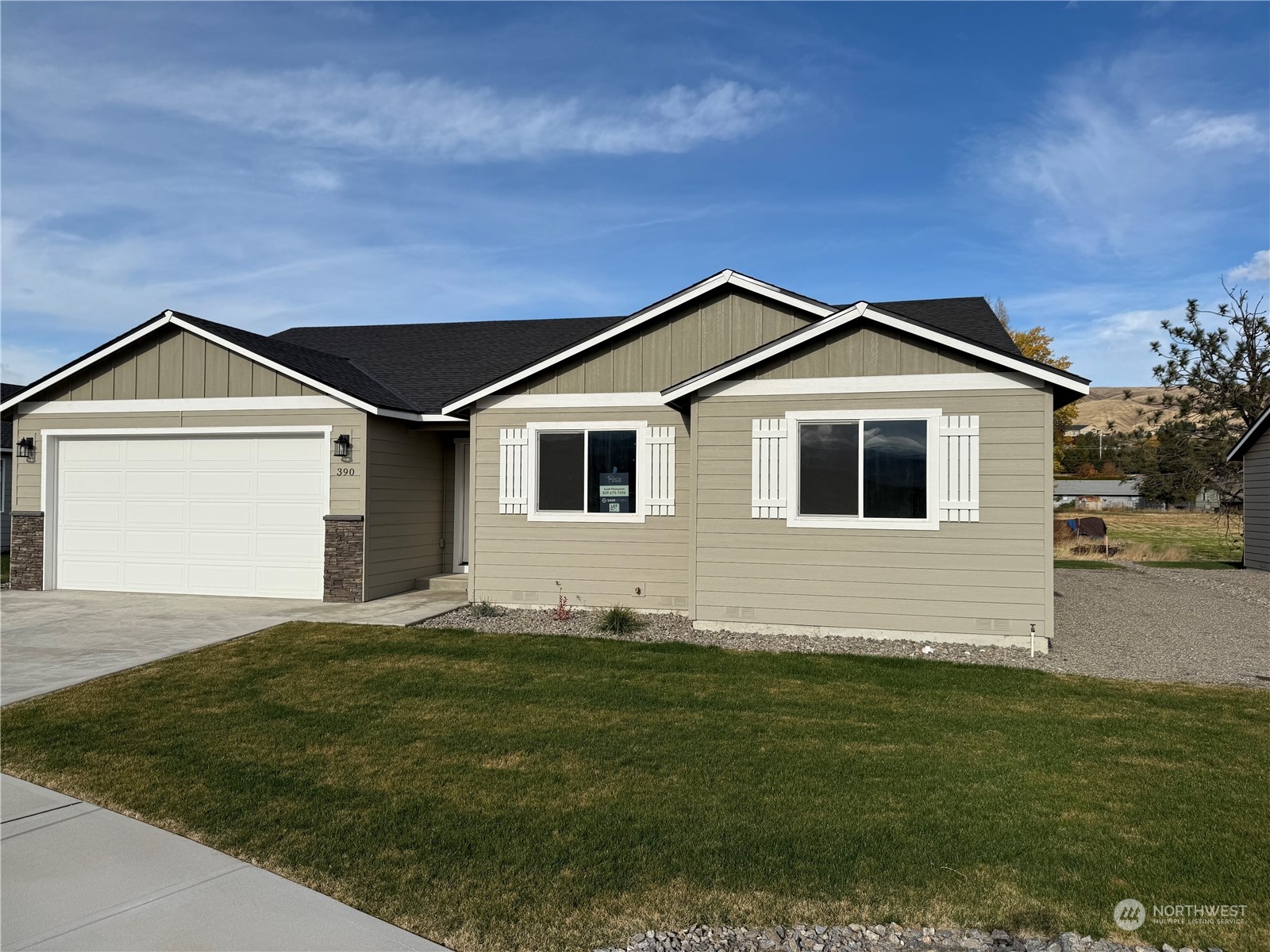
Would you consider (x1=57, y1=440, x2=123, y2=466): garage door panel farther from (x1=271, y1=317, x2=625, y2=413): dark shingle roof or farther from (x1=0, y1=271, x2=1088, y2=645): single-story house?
(x1=271, y1=317, x2=625, y2=413): dark shingle roof

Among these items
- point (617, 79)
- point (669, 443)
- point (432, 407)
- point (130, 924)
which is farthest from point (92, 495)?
point (130, 924)

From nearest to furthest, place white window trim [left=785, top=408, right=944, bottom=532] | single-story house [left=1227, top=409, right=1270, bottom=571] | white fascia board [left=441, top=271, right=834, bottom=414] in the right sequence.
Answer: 1. white window trim [left=785, top=408, right=944, bottom=532]
2. white fascia board [left=441, top=271, right=834, bottom=414]
3. single-story house [left=1227, top=409, right=1270, bottom=571]

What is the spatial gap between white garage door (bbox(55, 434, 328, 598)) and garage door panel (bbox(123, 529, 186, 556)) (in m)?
0.02

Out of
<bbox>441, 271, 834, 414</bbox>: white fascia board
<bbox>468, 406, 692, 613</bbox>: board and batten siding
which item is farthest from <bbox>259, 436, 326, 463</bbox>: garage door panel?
<bbox>441, 271, 834, 414</bbox>: white fascia board

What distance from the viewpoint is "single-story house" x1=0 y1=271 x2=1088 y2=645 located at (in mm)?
9562

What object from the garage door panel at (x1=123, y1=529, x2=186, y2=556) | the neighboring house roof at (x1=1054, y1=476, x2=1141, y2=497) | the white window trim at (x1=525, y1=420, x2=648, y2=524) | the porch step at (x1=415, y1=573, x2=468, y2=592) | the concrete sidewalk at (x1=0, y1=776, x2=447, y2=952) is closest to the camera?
the concrete sidewalk at (x1=0, y1=776, x2=447, y2=952)

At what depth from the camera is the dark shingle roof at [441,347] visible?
14609mm

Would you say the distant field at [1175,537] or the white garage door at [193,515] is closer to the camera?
the white garage door at [193,515]

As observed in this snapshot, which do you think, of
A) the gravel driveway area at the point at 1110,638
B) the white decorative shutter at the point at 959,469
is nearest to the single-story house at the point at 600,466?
the white decorative shutter at the point at 959,469

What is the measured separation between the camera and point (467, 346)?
1642 cm

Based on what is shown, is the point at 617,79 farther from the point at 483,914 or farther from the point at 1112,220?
the point at 483,914

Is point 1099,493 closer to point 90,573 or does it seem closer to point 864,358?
point 864,358

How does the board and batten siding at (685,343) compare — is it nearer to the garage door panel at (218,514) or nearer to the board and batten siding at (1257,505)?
the garage door panel at (218,514)

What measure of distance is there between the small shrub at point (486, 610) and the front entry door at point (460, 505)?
9.94 feet
